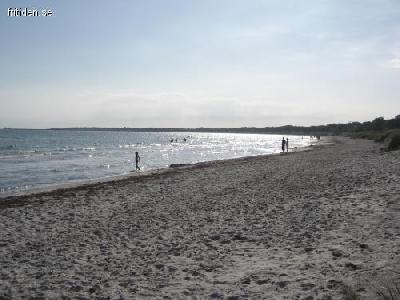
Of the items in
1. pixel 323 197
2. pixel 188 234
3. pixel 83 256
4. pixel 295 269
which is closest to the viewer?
pixel 295 269

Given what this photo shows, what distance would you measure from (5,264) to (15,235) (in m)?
2.82

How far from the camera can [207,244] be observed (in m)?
9.76

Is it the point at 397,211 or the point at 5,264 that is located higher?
the point at 397,211

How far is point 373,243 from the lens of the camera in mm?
8500

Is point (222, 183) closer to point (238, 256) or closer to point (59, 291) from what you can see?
point (238, 256)

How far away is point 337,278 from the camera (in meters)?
6.86

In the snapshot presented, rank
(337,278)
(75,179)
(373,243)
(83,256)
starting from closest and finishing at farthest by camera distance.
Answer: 1. (337,278)
2. (373,243)
3. (83,256)
4. (75,179)

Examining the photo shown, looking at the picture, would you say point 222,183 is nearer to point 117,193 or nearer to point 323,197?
point 117,193

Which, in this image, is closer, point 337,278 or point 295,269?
point 337,278

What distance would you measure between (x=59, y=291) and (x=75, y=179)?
22970mm

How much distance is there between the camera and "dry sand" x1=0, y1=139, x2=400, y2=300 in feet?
23.2

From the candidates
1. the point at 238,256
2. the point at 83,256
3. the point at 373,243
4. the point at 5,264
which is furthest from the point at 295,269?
the point at 5,264

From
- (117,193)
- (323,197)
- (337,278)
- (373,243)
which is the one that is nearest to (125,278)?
(337,278)

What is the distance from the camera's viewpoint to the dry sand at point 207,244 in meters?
7.06
